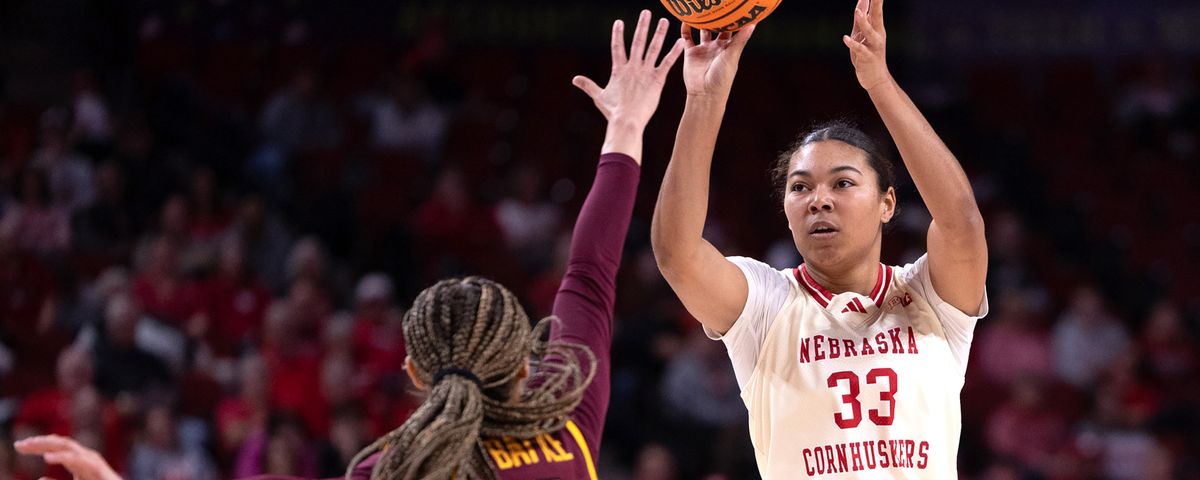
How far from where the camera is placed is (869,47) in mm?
3367

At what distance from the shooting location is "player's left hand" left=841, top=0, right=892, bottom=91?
132 inches

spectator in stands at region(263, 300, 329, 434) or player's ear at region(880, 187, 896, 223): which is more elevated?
spectator in stands at region(263, 300, 329, 434)

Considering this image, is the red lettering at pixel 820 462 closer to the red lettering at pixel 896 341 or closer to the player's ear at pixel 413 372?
the red lettering at pixel 896 341

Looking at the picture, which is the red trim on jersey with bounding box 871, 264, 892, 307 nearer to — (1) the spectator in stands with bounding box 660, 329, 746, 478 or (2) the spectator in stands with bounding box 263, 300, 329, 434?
(1) the spectator in stands with bounding box 660, 329, 746, 478

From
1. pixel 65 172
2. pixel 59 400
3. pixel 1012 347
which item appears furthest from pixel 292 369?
pixel 1012 347

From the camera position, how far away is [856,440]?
134 inches

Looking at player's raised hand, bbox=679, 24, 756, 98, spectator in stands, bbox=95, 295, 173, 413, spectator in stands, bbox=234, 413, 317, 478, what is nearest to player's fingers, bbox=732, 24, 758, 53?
player's raised hand, bbox=679, 24, 756, 98

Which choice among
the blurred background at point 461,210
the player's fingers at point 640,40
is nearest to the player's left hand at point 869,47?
the player's fingers at point 640,40

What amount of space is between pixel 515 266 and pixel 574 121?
2.71 meters

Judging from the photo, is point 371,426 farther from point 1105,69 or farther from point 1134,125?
point 1105,69

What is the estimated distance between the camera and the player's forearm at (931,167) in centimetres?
336

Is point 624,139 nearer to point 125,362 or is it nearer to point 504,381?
point 504,381

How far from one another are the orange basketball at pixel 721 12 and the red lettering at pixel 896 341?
0.87 meters

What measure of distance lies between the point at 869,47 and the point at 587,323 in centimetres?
100
